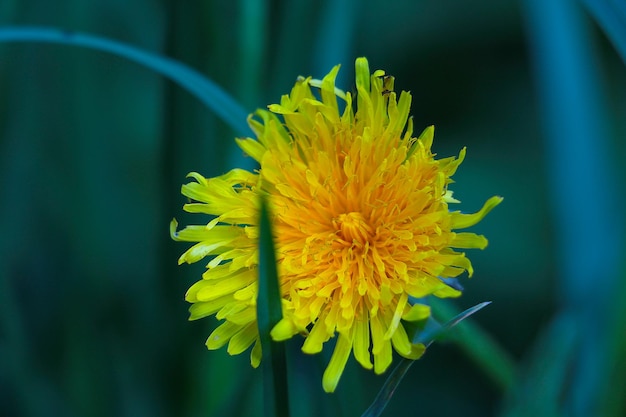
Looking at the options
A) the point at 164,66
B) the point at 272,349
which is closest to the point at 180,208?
the point at 164,66

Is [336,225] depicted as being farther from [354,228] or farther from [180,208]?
[180,208]

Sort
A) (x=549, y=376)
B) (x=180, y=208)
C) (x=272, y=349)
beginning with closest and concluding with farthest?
(x=272, y=349), (x=549, y=376), (x=180, y=208)

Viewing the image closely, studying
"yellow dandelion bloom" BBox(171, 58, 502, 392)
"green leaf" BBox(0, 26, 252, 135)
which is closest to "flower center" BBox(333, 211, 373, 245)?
"yellow dandelion bloom" BBox(171, 58, 502, 392)

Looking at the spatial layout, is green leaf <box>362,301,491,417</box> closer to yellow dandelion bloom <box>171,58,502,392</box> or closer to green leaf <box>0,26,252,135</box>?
yellow dandelion bloom <box>171,58,502,392</box>

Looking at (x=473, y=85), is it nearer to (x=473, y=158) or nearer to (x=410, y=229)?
(x=473, y=158)

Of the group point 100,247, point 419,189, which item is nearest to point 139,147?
point 100,247

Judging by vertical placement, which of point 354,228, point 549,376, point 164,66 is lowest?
point 549,376

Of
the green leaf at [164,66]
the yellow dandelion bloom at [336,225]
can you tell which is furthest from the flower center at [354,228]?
the green leaf at [164,66]
